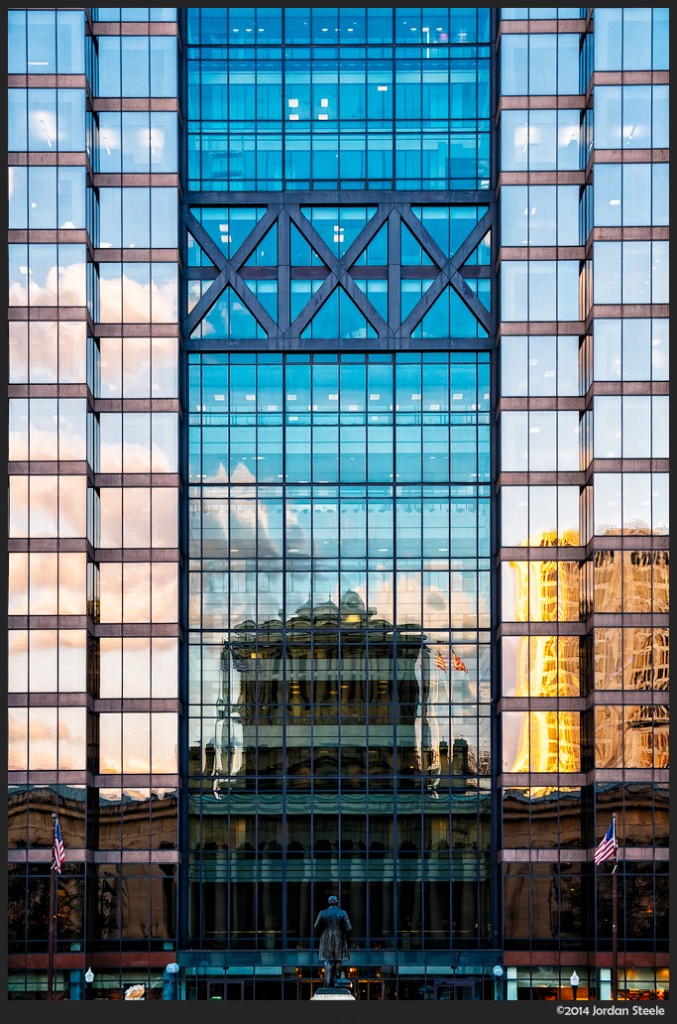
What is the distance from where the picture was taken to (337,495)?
69.0m

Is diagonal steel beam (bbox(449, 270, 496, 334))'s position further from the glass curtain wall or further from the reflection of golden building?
the reflection of golden building

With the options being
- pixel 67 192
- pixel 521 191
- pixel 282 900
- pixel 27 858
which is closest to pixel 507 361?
pixel 521 191

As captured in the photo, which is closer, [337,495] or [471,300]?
[337,495]

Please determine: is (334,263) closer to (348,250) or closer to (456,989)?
(348,250)

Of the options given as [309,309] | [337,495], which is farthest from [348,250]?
[337,495]

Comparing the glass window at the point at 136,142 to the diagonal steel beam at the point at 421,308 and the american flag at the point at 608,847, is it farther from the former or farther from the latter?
the american flag at the point at 608,847

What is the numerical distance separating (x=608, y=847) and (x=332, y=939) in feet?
42.0

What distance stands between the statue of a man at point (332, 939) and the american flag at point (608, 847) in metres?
11.7

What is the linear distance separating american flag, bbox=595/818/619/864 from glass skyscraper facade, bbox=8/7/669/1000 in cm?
213

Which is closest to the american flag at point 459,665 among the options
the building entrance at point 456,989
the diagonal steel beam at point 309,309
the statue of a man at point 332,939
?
the building entrance at point 456,989

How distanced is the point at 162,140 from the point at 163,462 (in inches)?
573

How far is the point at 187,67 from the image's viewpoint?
70250 mm

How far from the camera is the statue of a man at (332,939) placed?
56.3 meters

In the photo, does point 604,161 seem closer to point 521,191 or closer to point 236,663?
point 521,191
